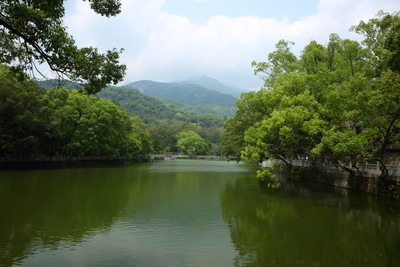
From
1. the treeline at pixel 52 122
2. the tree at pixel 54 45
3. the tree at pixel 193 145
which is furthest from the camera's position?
the tree at pixel 193 145

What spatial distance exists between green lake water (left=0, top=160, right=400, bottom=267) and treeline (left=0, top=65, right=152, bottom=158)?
645 inches

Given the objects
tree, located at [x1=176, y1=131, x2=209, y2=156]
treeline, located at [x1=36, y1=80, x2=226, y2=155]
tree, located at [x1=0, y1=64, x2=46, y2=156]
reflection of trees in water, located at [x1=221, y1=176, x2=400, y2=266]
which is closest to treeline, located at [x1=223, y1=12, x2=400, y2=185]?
reflection of trees in water, located at [x1=221, y1=176, x2=400, y2=266]

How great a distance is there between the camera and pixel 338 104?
1691 centimetres

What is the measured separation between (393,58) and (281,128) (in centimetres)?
902

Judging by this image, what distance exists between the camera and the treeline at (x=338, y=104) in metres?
14.0

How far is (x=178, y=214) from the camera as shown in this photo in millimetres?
11648

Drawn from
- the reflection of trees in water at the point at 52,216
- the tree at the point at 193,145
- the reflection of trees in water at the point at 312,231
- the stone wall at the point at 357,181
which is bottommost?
the reflection of trees in water at the point at 52,216

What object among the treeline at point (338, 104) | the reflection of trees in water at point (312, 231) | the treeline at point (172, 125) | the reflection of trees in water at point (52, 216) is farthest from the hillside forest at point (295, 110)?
the treeline at point (172, 125)

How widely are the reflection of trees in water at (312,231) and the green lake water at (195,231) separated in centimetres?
3

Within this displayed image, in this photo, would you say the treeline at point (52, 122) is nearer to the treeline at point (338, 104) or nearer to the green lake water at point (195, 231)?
the green lake water at point (195, 231)

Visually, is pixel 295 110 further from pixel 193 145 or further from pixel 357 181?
pixel 193 145

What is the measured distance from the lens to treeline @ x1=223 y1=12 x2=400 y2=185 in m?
14.0

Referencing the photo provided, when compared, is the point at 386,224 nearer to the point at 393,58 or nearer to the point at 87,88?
the point at 393,58

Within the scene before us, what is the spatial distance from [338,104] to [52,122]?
2800 cm
